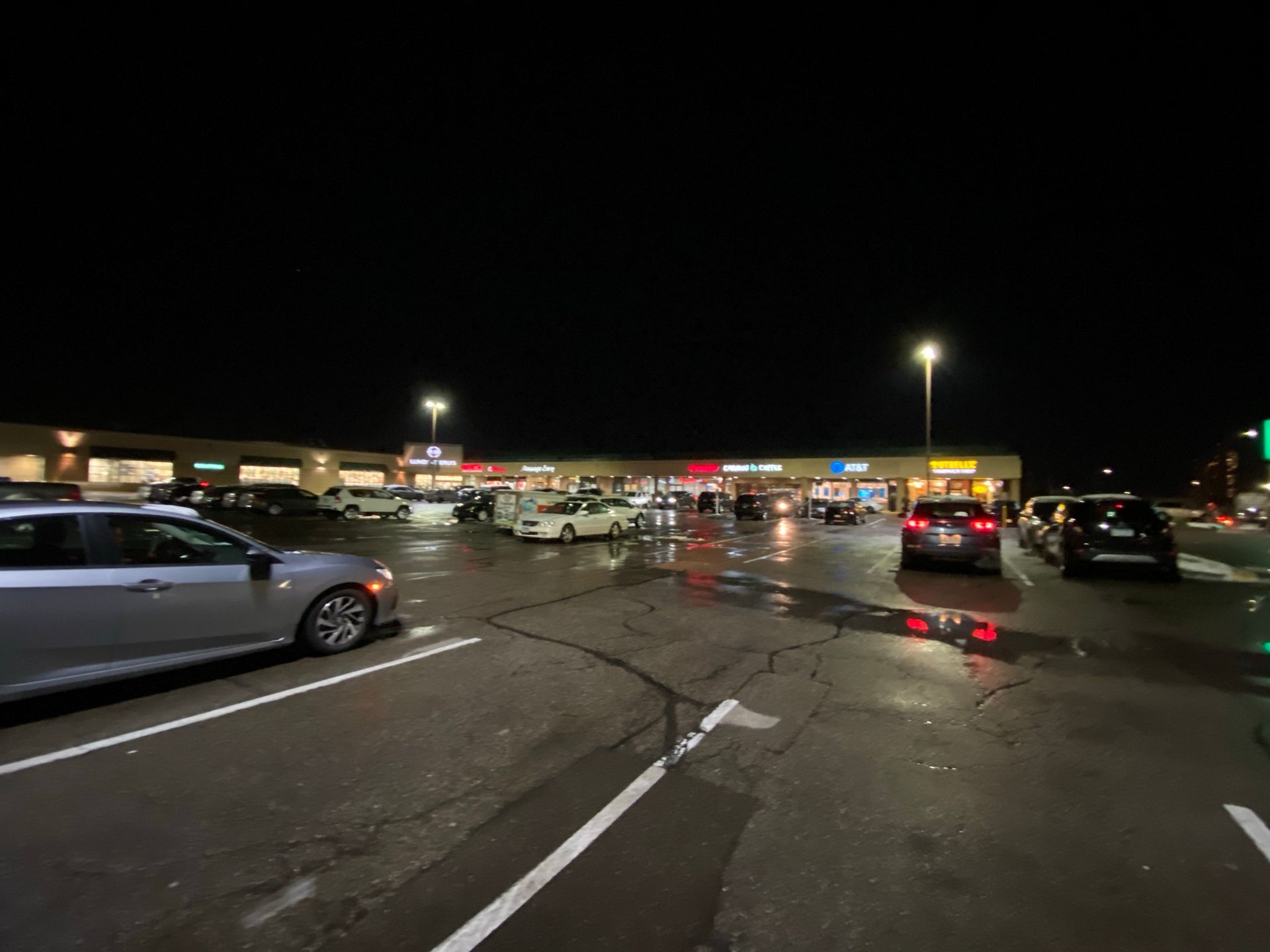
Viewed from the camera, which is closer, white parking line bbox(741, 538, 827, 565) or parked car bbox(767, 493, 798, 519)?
white parking line bbox(741, 538, 827, 565)

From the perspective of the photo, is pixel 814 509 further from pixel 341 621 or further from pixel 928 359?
pixel 341 621

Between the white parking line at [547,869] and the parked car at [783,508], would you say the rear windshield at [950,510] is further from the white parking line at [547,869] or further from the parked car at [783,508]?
the parked car at [783,508]

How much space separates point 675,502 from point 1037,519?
110ft

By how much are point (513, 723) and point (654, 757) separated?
1.13 meters

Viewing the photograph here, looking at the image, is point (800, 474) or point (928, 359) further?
point (800, 474)

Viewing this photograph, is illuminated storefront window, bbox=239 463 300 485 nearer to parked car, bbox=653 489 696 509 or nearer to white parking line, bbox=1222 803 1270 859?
parked car, bbox=653 489 696 509

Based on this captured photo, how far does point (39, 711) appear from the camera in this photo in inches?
181

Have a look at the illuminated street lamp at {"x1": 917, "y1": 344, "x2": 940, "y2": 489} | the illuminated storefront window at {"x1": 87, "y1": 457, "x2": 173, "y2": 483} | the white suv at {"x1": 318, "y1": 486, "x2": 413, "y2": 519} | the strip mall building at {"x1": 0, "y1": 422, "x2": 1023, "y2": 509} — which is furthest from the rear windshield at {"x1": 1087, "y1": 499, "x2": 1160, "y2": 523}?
the illuminated storefront window at {"x1": 87, "y1": 457, "x2": 173, "y2": 483}

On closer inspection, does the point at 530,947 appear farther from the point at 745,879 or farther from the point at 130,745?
the point at 130,745

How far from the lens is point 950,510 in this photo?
13.2 metres

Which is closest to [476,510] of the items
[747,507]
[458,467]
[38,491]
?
[747,507]

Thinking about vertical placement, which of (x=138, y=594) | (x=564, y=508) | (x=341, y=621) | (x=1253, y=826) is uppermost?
(x=138, y=594)

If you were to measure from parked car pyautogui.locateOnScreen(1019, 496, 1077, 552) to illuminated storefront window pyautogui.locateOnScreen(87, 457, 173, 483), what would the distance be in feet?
168

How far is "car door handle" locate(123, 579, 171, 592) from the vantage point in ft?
15.6
